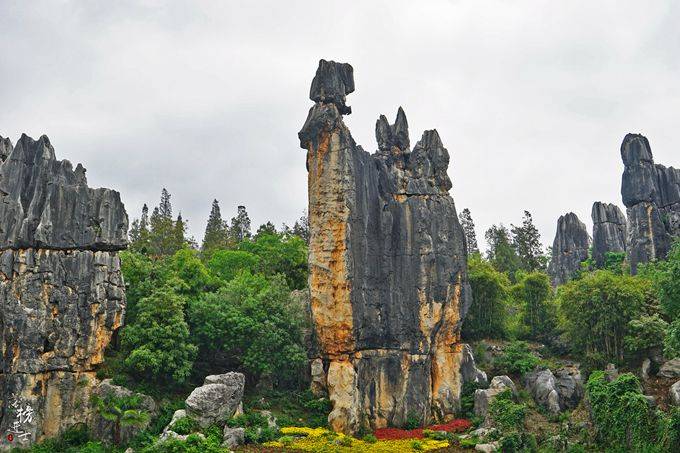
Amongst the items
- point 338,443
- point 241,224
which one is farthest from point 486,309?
point 241,224

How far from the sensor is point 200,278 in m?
31.3

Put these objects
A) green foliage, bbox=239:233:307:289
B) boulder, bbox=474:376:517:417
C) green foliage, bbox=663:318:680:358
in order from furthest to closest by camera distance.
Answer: green foliage, bbox=239:233:307:289 < boulder, bbox=474:376:517:417 < green foliage, bbox=663:318:680:358

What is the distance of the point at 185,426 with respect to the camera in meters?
22.8

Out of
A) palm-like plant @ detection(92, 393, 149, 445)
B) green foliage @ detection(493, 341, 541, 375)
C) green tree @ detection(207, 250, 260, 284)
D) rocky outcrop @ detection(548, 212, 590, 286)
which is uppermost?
rocky outcrop @ detection(548, 212, 590, 286)

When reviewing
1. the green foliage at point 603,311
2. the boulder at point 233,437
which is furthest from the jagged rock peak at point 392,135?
the boulder at point 233,437

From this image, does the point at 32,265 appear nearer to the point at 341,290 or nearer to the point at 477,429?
the point at 341,290

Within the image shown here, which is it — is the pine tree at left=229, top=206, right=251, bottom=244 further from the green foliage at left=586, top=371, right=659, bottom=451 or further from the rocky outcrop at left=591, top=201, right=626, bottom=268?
the green foliage at left=586, top=371, right=659, bottom=451

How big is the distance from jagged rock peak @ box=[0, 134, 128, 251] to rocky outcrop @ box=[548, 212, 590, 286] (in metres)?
42.1

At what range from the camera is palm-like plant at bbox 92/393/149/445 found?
2348 cm

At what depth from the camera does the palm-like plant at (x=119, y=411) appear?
2348cm

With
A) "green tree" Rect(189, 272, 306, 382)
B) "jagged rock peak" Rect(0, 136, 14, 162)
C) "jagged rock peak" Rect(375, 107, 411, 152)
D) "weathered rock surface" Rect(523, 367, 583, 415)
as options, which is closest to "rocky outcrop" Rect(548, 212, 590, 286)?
"weathered rock surface" Rect(523, 367, 583, 415)

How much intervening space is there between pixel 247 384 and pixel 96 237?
9497mm

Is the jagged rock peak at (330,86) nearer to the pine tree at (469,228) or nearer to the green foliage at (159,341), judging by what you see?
the green foliage at (159,341)

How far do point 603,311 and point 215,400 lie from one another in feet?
61.9
